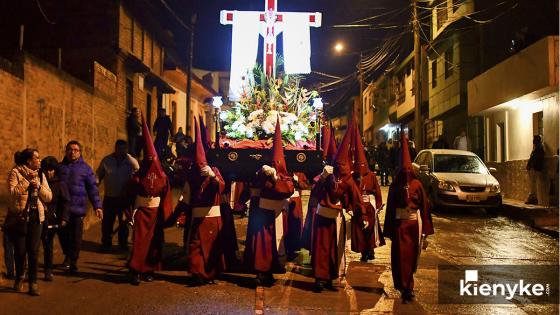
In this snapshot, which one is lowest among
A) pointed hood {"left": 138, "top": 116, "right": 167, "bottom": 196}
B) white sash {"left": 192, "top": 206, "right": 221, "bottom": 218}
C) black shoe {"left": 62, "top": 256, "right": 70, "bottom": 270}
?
black shoe {"left": 62, "top": 256, "right": 70, "bottom": 270}

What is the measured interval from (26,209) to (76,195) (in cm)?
127

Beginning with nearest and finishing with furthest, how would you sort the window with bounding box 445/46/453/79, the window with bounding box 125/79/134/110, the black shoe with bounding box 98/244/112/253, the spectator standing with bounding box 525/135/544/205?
the black shoe with bounding box 98/244/112/253 → the spectator standing with bounding box 525/135/544/205 → the window with bounding box 125/79/134/110 → the window with bounding box 445/46/453/79

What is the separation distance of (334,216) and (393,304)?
1335mm

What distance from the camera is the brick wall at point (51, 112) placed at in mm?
10086

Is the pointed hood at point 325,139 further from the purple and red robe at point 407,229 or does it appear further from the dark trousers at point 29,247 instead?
the dark trousers at point 29,247

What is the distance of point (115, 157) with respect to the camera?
29.9 ft

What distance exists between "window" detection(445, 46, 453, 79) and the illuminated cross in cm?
1366

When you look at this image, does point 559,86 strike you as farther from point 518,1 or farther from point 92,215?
point 92,215

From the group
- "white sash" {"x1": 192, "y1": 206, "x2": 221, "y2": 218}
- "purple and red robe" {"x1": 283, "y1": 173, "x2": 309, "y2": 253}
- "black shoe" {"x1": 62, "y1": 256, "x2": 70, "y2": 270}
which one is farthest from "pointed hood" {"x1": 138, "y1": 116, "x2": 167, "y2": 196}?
"purple and red robe" {"x1": 283, "y1": 173, "x2": 309, "y2": 253}

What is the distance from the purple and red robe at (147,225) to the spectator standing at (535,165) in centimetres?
1058

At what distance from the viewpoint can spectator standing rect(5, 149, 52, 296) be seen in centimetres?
632

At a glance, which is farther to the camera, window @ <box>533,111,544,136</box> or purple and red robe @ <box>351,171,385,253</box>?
window @ <box>533,111,544,136</box>

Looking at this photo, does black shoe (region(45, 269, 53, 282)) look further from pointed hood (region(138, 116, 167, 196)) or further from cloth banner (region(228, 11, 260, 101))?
cloth banner (region(228, 11, 260, 101))

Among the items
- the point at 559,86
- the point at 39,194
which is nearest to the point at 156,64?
the point at 559,86
